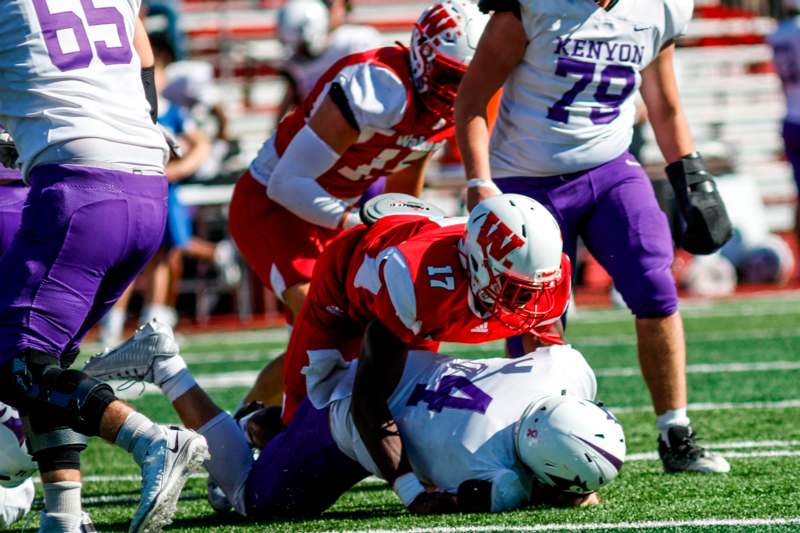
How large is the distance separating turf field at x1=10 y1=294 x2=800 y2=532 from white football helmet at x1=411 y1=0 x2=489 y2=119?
1316 millimetres

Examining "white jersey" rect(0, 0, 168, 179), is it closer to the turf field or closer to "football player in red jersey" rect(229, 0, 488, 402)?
the turf field

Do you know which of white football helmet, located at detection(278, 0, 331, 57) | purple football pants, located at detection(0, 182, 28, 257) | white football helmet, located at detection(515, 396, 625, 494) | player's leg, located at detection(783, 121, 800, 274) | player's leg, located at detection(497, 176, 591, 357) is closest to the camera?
white football helmet, located at detection(515, 396, 625, 494)

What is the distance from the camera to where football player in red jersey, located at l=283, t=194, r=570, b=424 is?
3.41 metres

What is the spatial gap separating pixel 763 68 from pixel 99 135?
1500cm

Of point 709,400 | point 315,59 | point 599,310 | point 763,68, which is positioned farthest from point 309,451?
point 763,68

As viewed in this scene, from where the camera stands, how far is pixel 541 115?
4391 millimetres

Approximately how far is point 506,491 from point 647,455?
1.28 m

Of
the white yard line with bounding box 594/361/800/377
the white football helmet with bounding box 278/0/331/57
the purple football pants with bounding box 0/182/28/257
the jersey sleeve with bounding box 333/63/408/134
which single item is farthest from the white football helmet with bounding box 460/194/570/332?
the white football helmet with bounding box 278/0/331/57

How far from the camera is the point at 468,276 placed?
3.48 m

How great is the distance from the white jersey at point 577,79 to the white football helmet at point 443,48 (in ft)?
0.64

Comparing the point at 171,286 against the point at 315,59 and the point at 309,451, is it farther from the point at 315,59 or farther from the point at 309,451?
the point at 309,451

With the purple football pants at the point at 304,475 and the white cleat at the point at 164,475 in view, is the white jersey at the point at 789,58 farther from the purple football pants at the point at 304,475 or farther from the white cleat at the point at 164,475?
the white cleat at the point at 164,475

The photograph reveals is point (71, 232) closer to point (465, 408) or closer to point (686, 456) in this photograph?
point (465, 408)

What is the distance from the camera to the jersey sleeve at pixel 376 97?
462 cm
